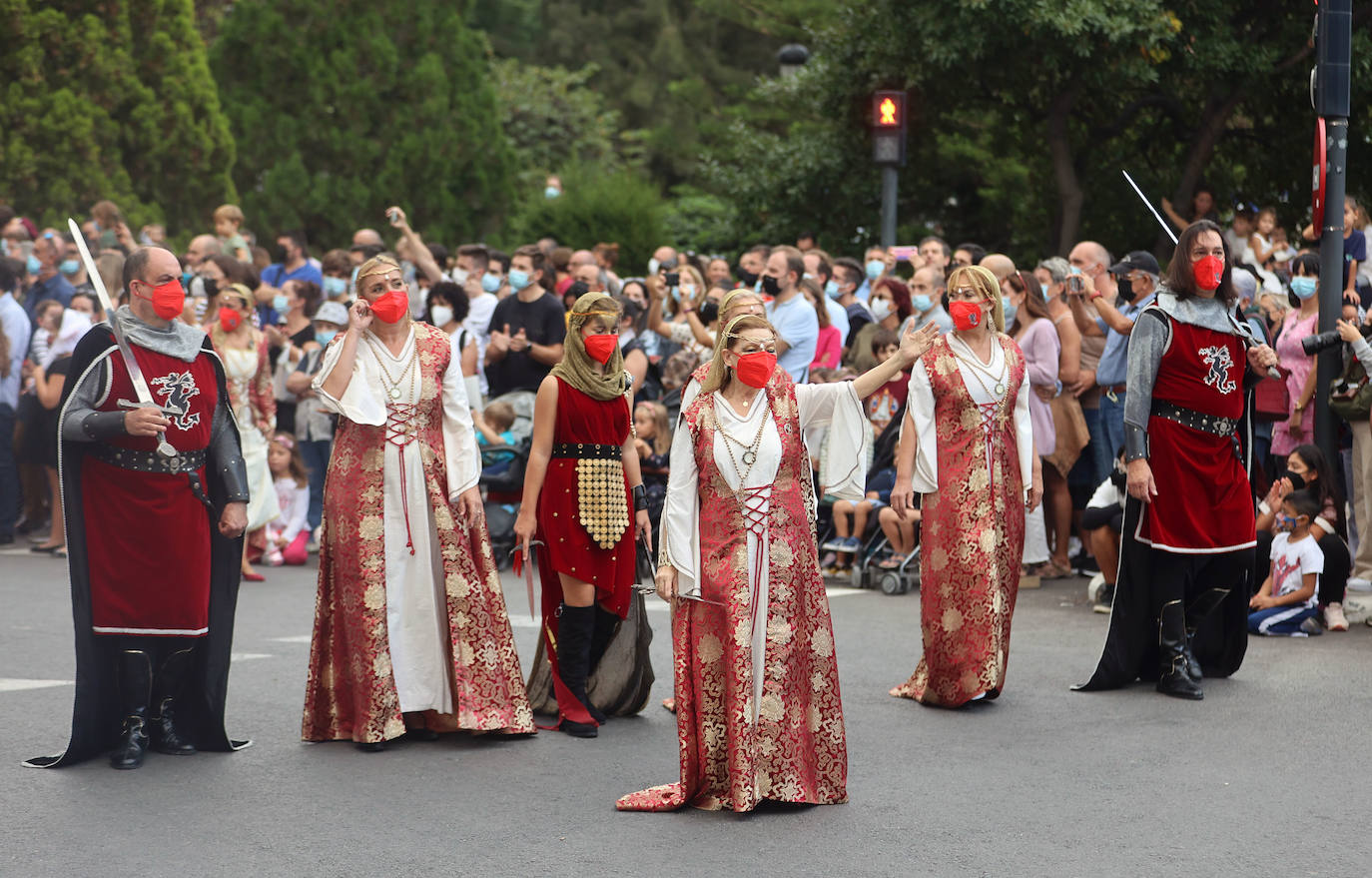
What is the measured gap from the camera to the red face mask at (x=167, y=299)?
6957 mm

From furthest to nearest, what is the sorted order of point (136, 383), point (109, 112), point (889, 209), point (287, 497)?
point (109, 112) → point (889, 209) → point (287, 497) → point (136, 383)

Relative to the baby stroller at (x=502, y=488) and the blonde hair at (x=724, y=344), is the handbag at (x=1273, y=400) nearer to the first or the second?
the baby stroller at (x=502, y=488)

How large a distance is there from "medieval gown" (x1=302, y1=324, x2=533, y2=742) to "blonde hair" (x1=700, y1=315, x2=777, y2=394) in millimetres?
1462

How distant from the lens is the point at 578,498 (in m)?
7.69

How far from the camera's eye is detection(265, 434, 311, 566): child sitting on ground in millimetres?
13344

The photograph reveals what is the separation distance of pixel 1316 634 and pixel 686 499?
507 centimetres

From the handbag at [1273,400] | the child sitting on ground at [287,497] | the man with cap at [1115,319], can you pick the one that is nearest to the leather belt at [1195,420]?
the man with cap at [1115,319]

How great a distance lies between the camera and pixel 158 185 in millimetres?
23812

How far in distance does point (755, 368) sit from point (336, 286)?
8.51 metres

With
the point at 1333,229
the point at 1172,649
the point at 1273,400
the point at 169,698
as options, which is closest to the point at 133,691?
the point at 169,698

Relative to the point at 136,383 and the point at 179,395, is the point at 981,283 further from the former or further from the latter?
the point at 136,383

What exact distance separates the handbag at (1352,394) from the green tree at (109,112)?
16.9 meters

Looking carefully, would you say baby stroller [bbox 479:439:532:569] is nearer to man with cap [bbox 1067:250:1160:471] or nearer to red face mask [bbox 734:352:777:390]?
man with cap [bbox 1067:250:1160:471]

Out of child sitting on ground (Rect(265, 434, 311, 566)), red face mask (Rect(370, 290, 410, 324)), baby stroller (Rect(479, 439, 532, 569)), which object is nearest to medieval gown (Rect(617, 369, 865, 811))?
red face mask (Rect(370, 290, 410, 324))
